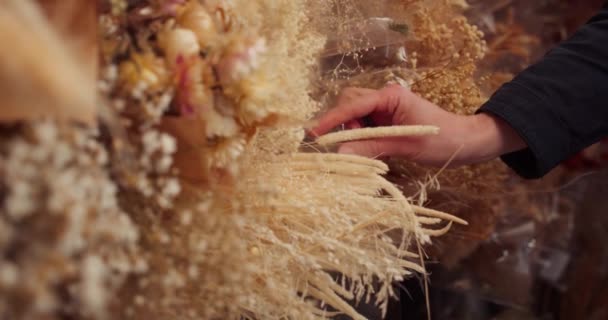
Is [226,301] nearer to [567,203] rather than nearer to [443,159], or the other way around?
[443,159]

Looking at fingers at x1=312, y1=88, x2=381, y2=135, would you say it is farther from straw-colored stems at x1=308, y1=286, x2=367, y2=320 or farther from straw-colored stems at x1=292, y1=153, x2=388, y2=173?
straw-colored stems at x1=308, y1=286, x2=367, y2=320

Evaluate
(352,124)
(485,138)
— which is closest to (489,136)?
(485,138)

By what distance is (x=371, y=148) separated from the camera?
0.87 metres

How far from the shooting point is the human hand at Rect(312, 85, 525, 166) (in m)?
0.88

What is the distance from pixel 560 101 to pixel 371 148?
379 millimetres

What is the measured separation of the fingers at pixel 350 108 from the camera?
87 cm

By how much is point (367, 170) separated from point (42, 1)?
0.48 metres

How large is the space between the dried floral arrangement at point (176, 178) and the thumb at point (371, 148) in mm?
63

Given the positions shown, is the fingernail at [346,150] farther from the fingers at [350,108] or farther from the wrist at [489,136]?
the wrist at [489,136]

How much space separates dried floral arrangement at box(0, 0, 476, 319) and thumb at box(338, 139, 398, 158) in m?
0.06

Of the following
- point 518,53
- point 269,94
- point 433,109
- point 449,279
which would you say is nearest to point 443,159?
point 433,109

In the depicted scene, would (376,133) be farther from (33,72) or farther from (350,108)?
(33,72)

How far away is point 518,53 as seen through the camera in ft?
4.94

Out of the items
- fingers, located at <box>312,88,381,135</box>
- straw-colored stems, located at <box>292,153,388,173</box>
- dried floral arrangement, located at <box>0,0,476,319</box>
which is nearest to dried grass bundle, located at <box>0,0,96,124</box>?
dried floral arrangement, located at <box>0,0,476,319</box>
